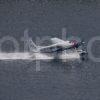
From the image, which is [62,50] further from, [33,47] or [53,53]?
[33,47]

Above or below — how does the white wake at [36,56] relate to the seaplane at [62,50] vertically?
below

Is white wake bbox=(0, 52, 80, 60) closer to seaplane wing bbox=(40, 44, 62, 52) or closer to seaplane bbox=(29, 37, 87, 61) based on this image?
seaplane bbox=(29, 37, 87, 61)

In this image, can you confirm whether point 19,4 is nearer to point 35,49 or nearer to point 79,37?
point 79,37

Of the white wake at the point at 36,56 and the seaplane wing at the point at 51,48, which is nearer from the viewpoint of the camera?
the white wake at the point at 36,56

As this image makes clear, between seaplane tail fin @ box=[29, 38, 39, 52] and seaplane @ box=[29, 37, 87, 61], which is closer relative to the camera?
seaplane @ box=[29, 37, 87, 61]

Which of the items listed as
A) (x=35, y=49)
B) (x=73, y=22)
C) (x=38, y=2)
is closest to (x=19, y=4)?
(x=38, y=2)

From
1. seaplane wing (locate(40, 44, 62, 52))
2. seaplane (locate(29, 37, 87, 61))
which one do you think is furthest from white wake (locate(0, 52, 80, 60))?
seaplane wing (locate(40, 44, 62, 52))

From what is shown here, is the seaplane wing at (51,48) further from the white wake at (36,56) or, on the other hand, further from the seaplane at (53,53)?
the white wake at (36,56)

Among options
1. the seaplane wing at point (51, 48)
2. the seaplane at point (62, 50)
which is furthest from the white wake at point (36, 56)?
the seaplane wing at point (51, 48)
